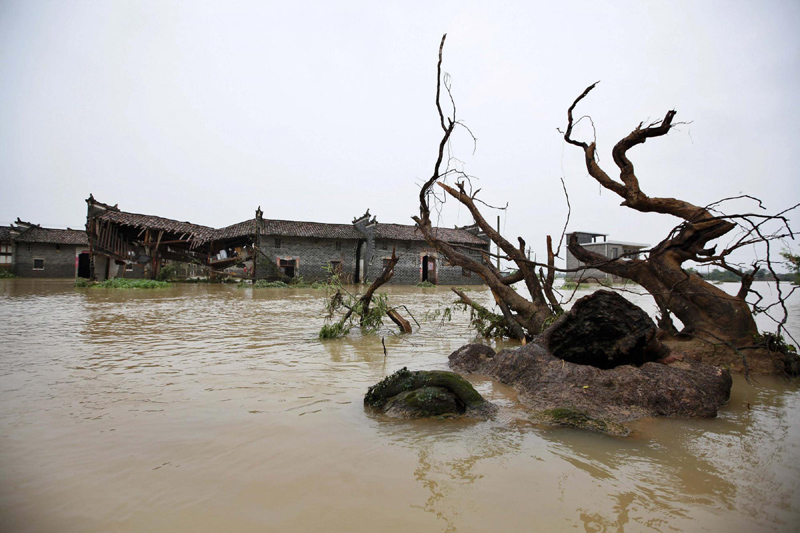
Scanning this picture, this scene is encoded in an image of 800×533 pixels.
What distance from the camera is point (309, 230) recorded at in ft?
93.7

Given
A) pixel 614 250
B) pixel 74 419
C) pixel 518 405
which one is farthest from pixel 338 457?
pixel 614 250

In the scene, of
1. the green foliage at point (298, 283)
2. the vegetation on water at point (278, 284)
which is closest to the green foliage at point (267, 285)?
the vegetation on water at point (278, 284)

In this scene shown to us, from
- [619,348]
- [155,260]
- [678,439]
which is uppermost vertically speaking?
[155,260]

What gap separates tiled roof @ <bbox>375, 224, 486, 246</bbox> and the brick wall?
23.0 meters

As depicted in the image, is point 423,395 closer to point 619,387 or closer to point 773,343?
point 619,387

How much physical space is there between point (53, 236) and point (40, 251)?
136 centimetres

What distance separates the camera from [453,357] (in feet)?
19.6

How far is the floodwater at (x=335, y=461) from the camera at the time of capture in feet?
7.40

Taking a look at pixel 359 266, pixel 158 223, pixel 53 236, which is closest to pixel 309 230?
pixel 359 266

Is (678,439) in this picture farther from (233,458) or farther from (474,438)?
(233,458)

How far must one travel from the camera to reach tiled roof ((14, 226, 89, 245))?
31.4 meters

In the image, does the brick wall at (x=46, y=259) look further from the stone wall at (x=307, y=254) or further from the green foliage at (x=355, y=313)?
the green foliage at (x=355, y=313)

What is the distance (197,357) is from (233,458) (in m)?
3.47

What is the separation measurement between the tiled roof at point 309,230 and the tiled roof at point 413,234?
1994 millimetres
